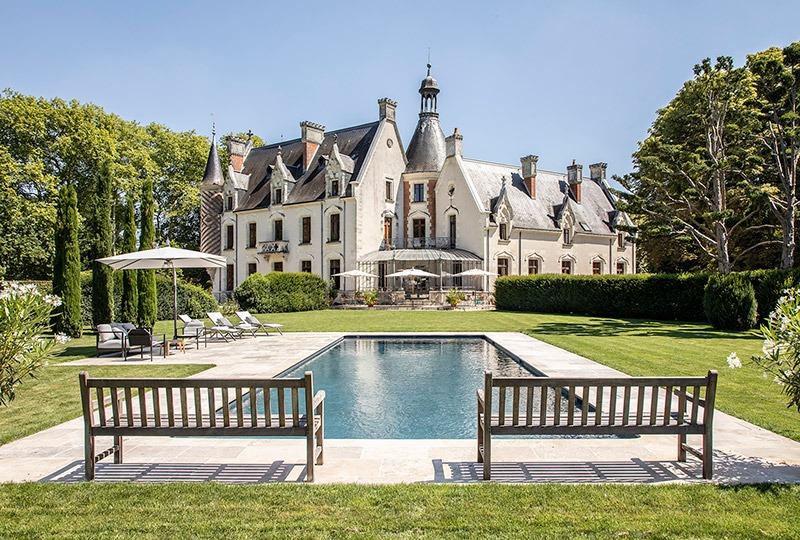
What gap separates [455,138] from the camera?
34438 millimetres

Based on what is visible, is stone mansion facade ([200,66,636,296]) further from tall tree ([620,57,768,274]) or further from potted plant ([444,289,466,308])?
tall tree ([620,57,768,274])

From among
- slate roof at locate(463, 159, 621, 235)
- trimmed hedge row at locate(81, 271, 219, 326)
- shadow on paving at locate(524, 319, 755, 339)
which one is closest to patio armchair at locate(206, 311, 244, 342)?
trimmed hedge row at locate(81, 271, 219, 326)

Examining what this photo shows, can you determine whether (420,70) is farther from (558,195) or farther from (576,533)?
(576,533)

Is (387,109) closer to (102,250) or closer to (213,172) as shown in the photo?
(213,172)

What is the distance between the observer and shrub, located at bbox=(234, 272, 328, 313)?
27.1 metres

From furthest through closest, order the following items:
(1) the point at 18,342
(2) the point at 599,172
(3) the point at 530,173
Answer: (2) the point at 599,172 < (3) the point at 530,173 < (1) the point at 18,342

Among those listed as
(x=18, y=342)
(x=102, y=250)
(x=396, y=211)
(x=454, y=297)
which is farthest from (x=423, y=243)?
(x=18, y=342)

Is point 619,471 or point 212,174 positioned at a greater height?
point 212,174

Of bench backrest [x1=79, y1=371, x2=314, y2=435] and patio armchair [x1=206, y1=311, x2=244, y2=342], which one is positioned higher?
bench backrest [x1=79, y1=371, x2=314, y2=435]

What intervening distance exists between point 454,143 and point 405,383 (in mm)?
27093

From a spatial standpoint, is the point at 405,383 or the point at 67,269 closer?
the point at 405,383

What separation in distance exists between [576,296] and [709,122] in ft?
30.9

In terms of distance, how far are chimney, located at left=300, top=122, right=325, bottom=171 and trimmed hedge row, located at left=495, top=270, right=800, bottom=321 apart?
16.6 meters

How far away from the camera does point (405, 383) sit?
966 cm
